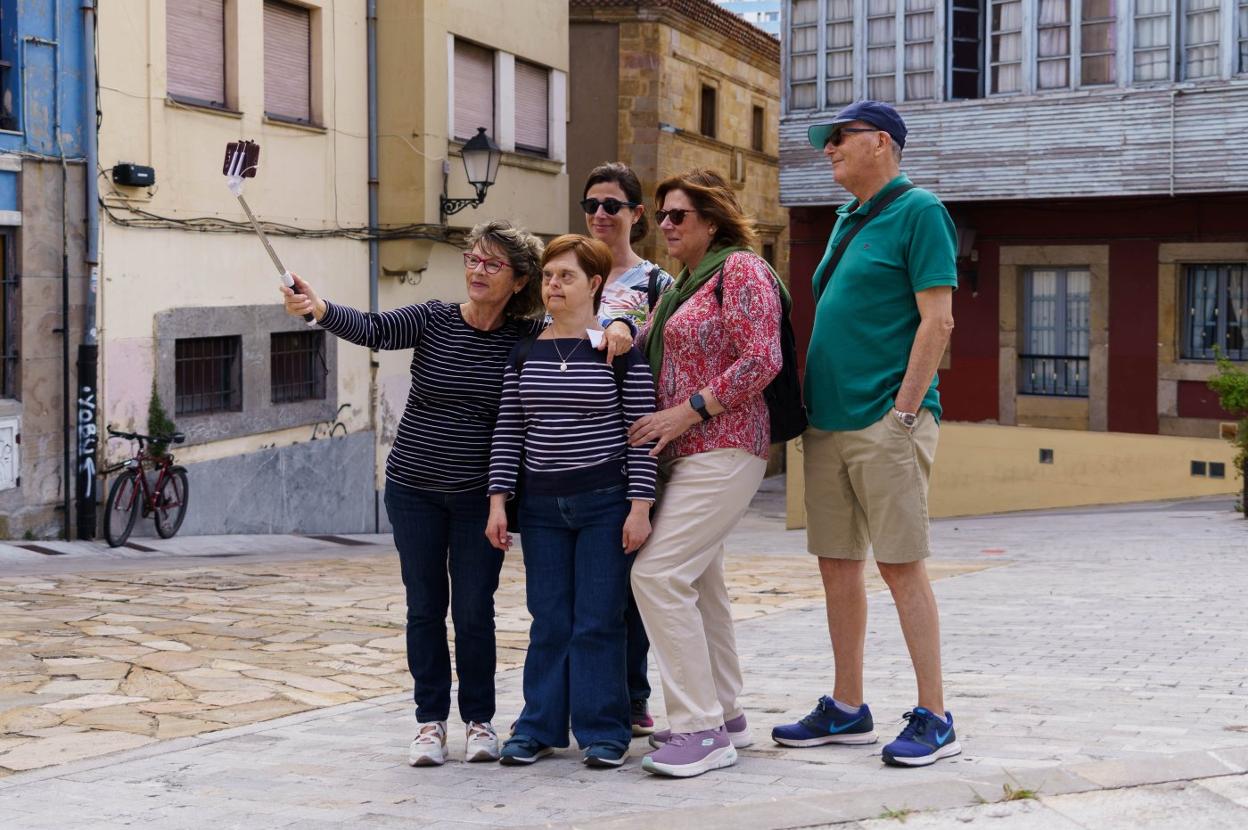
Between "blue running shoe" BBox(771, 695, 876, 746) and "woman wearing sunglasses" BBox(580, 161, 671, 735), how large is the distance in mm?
555

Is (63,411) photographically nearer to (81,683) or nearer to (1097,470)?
(81,683)

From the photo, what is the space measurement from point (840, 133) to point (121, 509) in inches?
397

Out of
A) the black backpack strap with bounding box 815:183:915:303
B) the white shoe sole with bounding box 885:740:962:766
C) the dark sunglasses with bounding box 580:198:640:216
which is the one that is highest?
the dark sunglasses with bounding box 580:198:640:216

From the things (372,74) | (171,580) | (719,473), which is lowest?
(171,580)

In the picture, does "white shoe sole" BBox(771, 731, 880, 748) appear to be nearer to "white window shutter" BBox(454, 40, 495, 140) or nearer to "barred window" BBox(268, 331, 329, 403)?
"barred window" BBox(268, 331, 329, 403)

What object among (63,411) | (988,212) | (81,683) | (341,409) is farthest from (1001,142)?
(81,683)

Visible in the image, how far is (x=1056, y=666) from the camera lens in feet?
22.9

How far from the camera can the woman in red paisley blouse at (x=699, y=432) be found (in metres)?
4.99

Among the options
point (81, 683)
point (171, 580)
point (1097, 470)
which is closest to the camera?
point (81, 683)

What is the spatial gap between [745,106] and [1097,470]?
14.7 metres

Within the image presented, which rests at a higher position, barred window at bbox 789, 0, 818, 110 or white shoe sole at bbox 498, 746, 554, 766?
barred window at bbox 789, 0, 818, 110

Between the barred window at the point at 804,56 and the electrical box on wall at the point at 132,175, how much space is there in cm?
973

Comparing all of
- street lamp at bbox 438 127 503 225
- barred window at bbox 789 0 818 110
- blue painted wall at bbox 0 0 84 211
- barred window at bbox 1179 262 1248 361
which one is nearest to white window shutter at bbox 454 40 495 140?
street lamp at bbox 438 127 503 225

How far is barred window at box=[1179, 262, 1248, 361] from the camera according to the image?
19391mm
